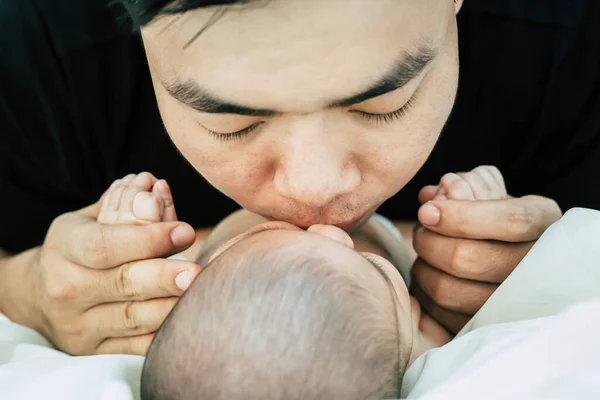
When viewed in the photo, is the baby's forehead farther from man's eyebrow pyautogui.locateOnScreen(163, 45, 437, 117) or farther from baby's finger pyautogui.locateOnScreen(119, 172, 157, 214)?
baby's finger pyautogui.locateOnScreen(119, 172, 157, 214)

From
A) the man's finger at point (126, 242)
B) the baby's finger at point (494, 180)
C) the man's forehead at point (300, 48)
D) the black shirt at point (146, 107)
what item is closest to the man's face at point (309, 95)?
the man's forehead at point (300, 48)

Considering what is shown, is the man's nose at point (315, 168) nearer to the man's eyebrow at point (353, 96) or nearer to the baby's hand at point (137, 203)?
the man's eyebrow at point (353, 96)

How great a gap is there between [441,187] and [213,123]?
421 mm

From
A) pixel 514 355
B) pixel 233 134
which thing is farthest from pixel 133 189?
pixel 514 355

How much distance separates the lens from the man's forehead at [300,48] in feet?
1.94

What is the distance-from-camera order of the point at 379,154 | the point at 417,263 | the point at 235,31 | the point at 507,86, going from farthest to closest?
the point at 507,86 < the point at 417,263 < the point at 379,154 < the point at 235,31

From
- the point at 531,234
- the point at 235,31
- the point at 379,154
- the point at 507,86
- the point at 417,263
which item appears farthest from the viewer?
the point at 507,86

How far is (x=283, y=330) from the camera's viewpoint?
0.59m

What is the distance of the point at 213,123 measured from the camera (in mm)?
696

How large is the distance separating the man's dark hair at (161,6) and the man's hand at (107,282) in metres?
0.32

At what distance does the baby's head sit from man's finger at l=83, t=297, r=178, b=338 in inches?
8.5

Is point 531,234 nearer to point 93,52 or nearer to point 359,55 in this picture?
point 359,55

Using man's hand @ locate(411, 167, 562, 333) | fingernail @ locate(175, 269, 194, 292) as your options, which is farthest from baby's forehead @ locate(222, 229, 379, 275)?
man's hand @ locate(411, 167, 562, 333)

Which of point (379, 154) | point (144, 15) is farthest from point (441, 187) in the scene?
point (144, 15)
